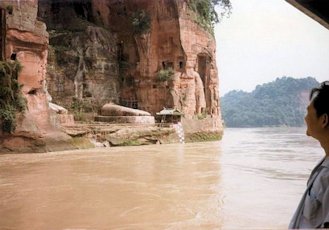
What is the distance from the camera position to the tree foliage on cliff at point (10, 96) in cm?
1614

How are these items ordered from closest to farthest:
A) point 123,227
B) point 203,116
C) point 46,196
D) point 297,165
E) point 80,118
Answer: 1. point 123,227
2. point 46,196
3. point 297,165
4. point 80,118
5. point 203,116

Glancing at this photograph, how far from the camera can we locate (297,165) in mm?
12883

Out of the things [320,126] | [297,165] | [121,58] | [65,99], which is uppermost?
[121,58]

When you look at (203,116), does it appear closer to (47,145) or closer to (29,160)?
(47,145)

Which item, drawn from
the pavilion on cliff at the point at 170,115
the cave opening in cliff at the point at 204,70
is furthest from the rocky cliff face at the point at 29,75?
the cave opening in cliff at the point at 204,70

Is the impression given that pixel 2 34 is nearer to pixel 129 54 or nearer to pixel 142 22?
pixel 142 22

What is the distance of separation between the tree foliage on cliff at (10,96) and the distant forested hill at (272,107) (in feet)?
191

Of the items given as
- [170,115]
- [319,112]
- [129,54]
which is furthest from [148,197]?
[129,54]

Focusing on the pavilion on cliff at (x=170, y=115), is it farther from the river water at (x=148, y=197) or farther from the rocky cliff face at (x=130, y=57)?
the river water at (x=148, y=197)

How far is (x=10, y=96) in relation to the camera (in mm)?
16609

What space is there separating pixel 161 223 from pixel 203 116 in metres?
23.5

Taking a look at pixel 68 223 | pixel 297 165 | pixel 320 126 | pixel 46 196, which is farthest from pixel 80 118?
pixel 320 126

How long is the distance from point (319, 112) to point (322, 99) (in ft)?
0.21

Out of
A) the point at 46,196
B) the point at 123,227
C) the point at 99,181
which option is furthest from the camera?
the point at 99,181
